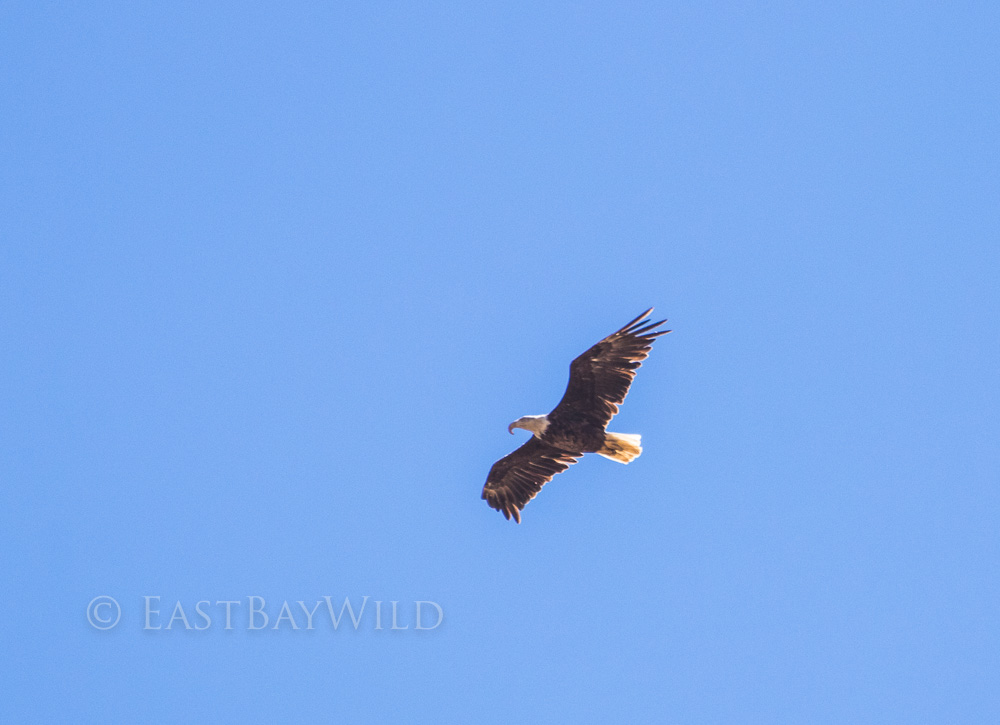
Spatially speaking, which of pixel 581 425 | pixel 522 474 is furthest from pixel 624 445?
pixel 522 474

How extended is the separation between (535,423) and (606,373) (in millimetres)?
1341

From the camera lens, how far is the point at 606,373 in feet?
49.4

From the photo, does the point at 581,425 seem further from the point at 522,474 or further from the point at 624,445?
the point at 522,474

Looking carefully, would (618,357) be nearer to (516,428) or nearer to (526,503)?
(516,428)

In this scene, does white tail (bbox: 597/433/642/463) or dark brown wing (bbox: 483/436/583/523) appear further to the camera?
dark brown wing (bbox: 483/436/583/523)

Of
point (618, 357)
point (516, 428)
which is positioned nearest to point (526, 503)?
point (516, 428)

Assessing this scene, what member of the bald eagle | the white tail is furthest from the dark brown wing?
the white tail

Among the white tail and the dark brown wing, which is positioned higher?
the dark brown wing

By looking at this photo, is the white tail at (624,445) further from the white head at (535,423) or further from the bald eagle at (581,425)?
the white head at (535,423)

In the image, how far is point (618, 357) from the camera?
14969mm

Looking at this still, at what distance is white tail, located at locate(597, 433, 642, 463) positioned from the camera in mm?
15375

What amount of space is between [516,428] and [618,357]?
1968mm

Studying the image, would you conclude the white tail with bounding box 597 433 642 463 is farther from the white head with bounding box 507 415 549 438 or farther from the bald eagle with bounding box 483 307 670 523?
the white head with bounding box 507 415 549 438

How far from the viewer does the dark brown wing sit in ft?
53.5
